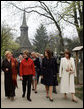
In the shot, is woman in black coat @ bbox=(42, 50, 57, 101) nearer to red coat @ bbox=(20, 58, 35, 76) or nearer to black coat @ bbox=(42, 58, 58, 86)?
black coat @ bbox=(42, 58, 58, 86)

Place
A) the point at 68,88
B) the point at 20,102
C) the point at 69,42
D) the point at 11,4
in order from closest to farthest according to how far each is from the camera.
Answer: the point at 20,102
the point at 68,88
the point at 11,4
the point at 69,42

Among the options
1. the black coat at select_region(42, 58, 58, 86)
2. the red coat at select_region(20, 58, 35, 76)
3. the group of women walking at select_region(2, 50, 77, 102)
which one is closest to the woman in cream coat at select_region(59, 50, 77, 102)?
the group of women walking at select_region(2, 50, 77, 102)

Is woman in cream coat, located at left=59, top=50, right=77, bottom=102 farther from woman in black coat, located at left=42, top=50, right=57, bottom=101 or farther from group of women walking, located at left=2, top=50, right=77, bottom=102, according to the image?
woman in black coat, located at left=42, top=50, right=57, bottom=101

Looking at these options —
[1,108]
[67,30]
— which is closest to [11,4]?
[67,30]

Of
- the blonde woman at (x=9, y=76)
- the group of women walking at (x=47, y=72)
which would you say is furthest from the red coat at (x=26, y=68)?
the blonde woman at (x=9, y=76)

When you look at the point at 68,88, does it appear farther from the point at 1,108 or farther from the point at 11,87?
the point at 1,108

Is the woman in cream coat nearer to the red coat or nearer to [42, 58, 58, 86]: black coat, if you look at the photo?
[42, 58, 58, 86]: black coat

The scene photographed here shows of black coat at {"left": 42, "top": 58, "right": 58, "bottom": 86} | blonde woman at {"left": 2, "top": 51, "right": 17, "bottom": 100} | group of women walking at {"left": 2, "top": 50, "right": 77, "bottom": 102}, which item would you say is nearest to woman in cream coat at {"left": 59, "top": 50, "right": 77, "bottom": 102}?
group of women walking at {"left": 2, "top": 50, "right": 77, "bottom": 102}

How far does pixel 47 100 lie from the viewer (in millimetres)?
8016

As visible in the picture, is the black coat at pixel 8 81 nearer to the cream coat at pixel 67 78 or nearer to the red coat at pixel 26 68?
the red coat at pixel 26 68

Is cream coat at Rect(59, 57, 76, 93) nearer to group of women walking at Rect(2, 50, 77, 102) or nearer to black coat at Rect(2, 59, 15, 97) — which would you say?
group of women walking at Rect(2, 50, 77, 102)

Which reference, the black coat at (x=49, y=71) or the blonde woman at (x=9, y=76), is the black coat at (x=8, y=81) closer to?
the blonde woman at (x=9, y=76)

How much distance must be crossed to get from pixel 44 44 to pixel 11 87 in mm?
54839

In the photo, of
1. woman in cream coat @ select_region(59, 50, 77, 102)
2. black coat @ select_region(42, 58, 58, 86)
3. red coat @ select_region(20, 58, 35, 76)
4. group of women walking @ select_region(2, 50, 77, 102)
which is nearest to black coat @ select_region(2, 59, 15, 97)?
group of women walking @ select_region(2, 50, 77, 102)
